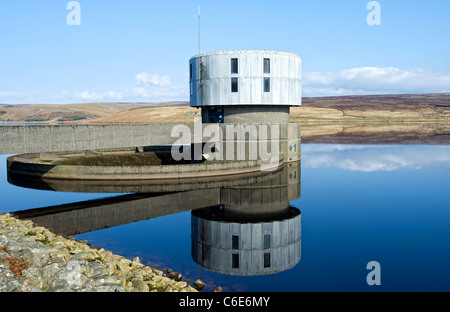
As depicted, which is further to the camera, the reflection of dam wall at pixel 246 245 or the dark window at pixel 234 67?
the dark window at pixel 234 67

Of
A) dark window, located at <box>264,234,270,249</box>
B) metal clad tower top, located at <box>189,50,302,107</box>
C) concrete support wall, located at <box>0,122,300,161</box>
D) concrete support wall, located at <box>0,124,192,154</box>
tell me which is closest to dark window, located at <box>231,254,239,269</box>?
dark window, located at <box>264,234,270,249</box>

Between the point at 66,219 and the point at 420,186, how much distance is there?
26468mm

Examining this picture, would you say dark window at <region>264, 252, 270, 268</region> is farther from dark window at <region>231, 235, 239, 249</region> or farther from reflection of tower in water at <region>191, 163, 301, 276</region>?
dark window at <region>231, 235, 239, 249</region>

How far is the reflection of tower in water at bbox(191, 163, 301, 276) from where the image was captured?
18328mm

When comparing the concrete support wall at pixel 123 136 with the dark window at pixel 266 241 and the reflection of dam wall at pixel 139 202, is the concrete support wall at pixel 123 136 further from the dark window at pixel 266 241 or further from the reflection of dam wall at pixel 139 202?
the dark window at pixel 266 241

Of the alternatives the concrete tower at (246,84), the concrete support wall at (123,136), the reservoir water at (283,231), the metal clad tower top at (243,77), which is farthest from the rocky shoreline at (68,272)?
the concrete tower at (246,84)

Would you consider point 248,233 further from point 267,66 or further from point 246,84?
point 267,66

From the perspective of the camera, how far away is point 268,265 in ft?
60.9

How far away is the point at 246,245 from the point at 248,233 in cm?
173

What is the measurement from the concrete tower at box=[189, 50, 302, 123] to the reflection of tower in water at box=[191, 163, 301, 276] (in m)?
13.3

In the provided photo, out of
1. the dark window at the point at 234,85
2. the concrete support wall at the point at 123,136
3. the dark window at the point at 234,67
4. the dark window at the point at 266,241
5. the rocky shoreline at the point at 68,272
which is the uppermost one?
the dark window at the point at 234,67

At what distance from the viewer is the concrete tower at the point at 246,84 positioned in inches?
1679

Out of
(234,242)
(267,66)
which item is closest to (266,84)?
(267,66)

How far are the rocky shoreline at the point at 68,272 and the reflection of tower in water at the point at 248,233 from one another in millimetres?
3539
